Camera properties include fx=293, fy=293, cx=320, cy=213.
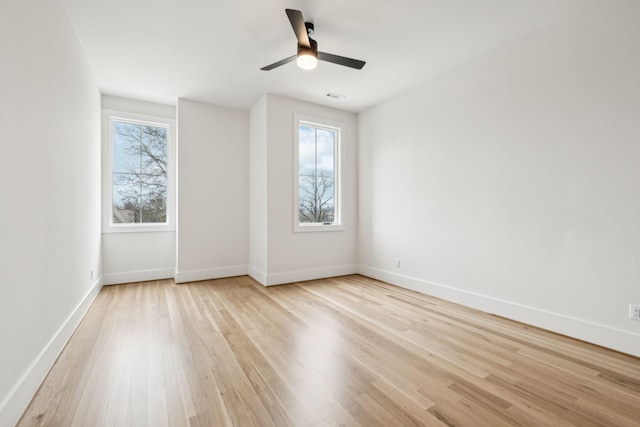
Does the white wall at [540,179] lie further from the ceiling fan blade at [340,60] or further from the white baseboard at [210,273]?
the white baseboard at [210,273]

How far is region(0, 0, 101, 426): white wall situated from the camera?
1.54 meters

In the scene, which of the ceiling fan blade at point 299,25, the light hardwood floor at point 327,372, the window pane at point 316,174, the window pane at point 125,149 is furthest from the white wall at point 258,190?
the ceiling fan blade at point 299,25

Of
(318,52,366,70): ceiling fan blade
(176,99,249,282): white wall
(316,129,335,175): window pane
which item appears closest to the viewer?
(318,52,366,70): ceiling fan blade

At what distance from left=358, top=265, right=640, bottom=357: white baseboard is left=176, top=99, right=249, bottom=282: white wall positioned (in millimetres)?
2889

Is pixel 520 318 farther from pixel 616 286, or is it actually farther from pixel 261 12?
pixel 261 12

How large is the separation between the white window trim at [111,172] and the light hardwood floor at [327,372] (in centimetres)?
160

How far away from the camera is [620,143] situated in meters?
2.30

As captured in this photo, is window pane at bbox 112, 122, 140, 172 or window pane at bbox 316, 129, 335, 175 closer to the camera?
window pane at bbox 112, 122, 140, 172

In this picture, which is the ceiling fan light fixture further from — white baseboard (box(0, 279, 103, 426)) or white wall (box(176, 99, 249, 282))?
white baseboard (box(0, 279, 103, 426))

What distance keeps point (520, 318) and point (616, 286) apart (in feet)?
2.62

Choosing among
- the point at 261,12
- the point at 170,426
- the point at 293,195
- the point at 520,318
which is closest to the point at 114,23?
the point at 261,12

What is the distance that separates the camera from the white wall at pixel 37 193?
5.04 ft

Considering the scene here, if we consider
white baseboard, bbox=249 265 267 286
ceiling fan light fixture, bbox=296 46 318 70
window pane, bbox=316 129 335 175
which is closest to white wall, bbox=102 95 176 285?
white baseboard, bbox=249 265 267 286

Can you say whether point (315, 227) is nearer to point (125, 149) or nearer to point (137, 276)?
point (137, 276)
